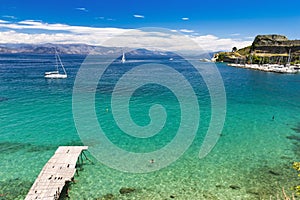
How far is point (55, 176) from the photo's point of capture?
20156mm

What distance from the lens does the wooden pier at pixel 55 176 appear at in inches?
703

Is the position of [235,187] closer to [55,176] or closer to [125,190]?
[125,190]

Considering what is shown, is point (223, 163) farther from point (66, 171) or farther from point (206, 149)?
point (66, 171)

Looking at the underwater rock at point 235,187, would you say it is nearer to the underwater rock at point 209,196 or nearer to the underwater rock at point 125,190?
the underwater rock at point 209,196

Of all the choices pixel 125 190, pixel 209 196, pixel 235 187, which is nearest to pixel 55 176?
pixel 125 190

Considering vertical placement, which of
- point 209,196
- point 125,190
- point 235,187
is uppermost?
point 235,187

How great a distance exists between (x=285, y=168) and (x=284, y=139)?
9.42 metres

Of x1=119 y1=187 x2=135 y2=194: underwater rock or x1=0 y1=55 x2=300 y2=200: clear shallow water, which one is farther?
x1=0 y1=55 x2=300 y2=200: clear shallow water

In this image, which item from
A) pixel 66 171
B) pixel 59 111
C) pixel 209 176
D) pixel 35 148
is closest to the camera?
pixel 66 171

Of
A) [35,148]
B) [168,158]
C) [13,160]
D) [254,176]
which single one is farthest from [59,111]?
[254,176]

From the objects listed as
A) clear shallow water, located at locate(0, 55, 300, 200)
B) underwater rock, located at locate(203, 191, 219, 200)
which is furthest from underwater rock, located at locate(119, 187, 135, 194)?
underwater rock, located at locate(203, 191, 219, 200)

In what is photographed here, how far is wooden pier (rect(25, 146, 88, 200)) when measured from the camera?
17.9 metres

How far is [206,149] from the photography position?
29125mm

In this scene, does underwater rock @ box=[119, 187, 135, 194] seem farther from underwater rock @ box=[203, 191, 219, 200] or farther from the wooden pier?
underwater rock @ box=[203, 191, 219, 200]
